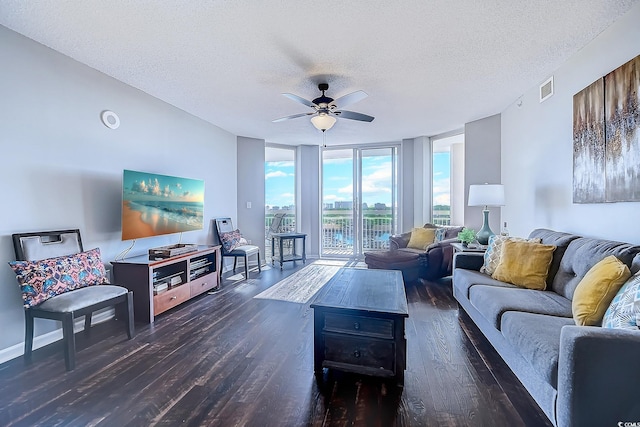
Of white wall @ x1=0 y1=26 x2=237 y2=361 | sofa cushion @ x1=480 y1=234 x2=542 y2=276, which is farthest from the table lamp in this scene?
white wall @ x1=0 y1=26 x2=237 y2=361

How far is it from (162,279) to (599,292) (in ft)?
11.6

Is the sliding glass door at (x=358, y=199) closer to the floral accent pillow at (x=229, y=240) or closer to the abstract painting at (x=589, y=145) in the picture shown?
the floral accent pillow at (x=229, y=240)

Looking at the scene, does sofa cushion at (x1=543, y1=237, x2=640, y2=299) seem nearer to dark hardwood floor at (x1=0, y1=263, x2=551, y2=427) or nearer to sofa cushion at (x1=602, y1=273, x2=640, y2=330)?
sofa cushion at (x1=602, y1=273, x2=640, y2=330)

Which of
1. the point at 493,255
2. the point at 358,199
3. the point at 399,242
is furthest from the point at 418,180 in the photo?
the point at 493,255

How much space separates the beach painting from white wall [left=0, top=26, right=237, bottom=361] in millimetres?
274

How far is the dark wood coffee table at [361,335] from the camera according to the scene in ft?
5.80

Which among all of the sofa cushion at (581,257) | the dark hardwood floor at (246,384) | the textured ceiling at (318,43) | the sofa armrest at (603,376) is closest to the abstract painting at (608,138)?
the sofa cushion at (581,257)

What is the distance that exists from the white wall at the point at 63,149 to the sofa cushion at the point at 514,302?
3503 mm

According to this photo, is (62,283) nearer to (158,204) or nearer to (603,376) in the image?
(158,204)

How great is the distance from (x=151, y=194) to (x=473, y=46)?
3.39 metres

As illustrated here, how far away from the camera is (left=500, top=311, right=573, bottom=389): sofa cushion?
1311mm

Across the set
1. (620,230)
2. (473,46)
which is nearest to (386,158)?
(473,46)

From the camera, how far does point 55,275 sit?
7.04ft

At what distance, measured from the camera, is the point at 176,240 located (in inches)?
152
